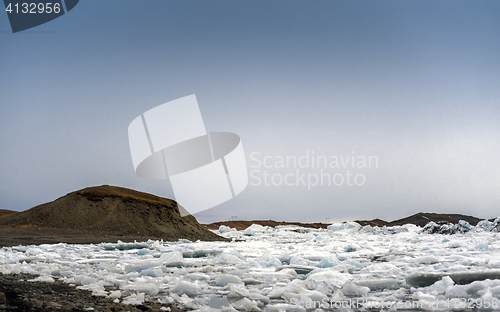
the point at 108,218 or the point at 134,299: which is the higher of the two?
the point at 108,218

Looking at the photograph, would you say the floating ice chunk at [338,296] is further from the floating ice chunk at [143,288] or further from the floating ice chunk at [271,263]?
the floating ice chunk at [271,263]

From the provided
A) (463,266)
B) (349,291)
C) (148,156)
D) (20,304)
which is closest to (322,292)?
(349,291)

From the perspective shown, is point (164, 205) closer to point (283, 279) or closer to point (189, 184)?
point (189, 184)

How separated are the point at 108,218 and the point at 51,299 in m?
13.0

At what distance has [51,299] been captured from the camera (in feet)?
9.70

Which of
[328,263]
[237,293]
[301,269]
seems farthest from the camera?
[328,263]

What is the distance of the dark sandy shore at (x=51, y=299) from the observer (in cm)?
263

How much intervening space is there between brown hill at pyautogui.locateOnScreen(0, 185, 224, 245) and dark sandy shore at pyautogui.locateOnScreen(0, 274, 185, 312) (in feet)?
34.0

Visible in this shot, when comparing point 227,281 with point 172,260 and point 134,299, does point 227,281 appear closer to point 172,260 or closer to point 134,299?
point 134,299

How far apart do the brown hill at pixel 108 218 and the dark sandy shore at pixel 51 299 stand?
34.0 ft

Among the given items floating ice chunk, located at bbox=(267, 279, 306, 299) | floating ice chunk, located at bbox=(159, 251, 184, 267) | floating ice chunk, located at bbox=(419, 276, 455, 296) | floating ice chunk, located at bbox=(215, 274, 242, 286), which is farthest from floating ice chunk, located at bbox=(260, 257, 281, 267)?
floating ice chunk, located at bbox=(419, 276, 455, 296)

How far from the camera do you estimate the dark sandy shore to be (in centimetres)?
263

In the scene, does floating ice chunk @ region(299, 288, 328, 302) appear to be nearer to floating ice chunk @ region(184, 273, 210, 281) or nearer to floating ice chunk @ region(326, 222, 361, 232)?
floating ice chunk @ region(184, 273, 210, 281)

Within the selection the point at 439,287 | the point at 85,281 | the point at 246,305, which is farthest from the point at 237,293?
the point at 439,287
